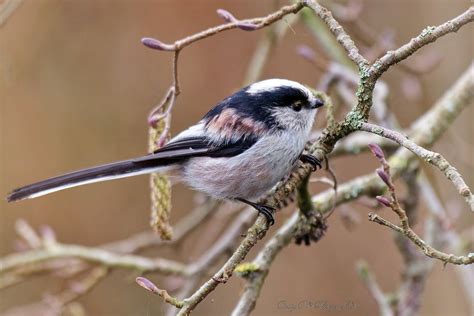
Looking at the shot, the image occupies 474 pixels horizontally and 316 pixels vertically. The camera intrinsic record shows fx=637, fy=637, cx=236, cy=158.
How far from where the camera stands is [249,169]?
2.24 m

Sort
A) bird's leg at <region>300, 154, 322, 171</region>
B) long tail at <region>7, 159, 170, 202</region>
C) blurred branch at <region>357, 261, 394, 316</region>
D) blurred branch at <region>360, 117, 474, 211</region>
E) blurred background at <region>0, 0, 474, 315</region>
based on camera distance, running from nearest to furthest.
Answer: blurred branch at <region>360, 117, 474, 211</region> < bird's leg at <region>300, 154, 322, 171</region> < long tail at <region>7, 159, 170, 202</region> < blurred branch at <region>357, 261, 394, 316</region> < blurred background at <region>0, 0, 474, 315</region>

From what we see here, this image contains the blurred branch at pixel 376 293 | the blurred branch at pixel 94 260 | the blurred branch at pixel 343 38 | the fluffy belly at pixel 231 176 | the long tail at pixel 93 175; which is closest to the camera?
the blurred branch at pixel 343 38

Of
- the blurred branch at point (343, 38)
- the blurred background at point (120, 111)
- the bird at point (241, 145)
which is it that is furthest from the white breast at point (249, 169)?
the blurred background at point (120, 111)

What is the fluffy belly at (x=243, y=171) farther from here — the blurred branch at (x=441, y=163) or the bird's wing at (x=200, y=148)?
the blurred branch at (x=441, y=163)

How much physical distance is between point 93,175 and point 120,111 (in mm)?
2415

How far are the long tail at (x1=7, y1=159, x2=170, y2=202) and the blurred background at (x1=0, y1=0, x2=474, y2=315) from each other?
219 centimetres

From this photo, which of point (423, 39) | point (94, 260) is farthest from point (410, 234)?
point (94, 260)

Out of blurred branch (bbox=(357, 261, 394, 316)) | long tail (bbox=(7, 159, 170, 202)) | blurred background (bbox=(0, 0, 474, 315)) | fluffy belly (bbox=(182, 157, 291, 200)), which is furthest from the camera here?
blurred background (bbox=(0, 0, 474, 315))

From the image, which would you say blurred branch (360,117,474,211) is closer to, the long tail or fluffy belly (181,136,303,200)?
fluffy belly (181,136,303,200)

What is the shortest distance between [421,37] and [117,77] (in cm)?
337

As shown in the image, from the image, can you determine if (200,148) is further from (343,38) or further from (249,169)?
(343,38)

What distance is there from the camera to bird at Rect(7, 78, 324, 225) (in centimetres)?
219

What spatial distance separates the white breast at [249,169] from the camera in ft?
7.09

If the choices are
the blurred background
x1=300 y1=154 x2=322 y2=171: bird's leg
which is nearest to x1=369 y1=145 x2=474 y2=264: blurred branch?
x1=300 y1=154 x2=322 y2=171: bird's leg
